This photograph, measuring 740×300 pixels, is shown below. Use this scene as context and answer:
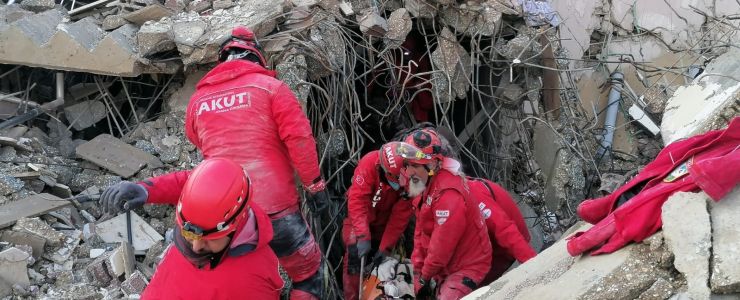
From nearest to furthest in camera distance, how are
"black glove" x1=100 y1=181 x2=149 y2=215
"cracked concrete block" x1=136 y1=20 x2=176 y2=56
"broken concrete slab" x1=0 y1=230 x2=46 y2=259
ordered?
"black glove" x1=100 y1=181 x2=149 y2=215 < "broken concrete slab" x1=0 y1=230 x2=46 y2=259 < "cracked concrete block" x1=136 y1=20 x2=176 y2=56

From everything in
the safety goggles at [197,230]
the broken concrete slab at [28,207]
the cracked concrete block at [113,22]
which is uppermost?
the safety goggles at [197,230]

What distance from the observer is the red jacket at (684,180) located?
2.68 m

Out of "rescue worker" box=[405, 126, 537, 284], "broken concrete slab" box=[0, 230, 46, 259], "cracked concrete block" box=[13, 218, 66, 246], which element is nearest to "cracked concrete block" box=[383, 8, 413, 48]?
"rescue worker" box=[405, 126, 537, 284]

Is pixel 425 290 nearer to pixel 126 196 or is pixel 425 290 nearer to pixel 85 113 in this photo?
pixel 126 196

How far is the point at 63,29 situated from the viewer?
5.29 meters

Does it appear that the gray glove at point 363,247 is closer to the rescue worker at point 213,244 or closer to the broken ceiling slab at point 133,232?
the broken ceiling slab at point 133,232

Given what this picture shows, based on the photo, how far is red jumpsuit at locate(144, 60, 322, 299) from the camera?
4.38 metres

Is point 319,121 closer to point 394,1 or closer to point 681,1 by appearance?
point 394,1

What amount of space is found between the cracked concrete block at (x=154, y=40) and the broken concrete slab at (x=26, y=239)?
1.52 m

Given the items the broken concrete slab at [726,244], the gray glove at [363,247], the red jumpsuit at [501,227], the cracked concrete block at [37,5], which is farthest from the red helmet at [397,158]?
the cracked concrete block at [37,5]

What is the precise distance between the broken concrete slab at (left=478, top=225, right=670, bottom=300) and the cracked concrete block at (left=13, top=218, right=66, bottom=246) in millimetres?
2563

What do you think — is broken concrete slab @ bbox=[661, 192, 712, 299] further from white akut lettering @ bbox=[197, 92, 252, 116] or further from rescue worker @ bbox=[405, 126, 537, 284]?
white akut lettering @ bbox=[197, 92, 252, 116]

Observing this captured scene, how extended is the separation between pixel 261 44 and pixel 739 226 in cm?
355

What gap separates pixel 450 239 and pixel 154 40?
2.50 m
